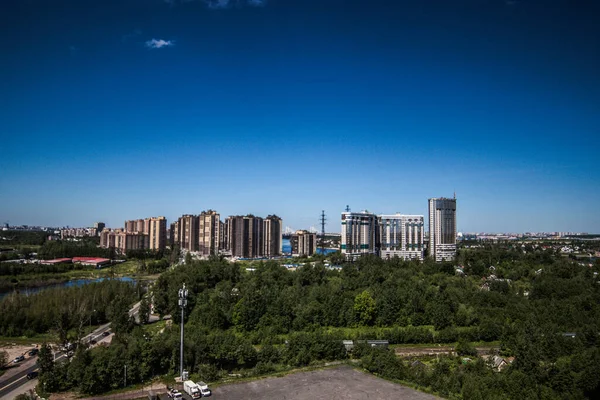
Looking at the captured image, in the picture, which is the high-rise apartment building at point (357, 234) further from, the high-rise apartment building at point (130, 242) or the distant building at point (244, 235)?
the high-rise apartment building at point (130, 242)

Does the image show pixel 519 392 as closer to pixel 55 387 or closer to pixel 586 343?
pixel 586 343

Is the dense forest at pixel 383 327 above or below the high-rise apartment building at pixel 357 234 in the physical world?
below

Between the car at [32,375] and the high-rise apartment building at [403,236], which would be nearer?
the car at [32,375]

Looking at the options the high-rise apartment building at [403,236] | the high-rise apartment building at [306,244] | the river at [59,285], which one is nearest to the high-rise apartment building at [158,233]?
the river at [59,285]

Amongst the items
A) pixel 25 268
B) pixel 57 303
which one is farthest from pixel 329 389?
pixel 25 268

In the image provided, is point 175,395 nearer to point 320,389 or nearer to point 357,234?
point 320,389

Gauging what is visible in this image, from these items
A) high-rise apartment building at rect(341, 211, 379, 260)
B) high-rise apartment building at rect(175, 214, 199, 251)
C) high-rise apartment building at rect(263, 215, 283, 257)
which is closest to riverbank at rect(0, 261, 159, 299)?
high-rise apartment building at rect(175, 214, 199, 251)
